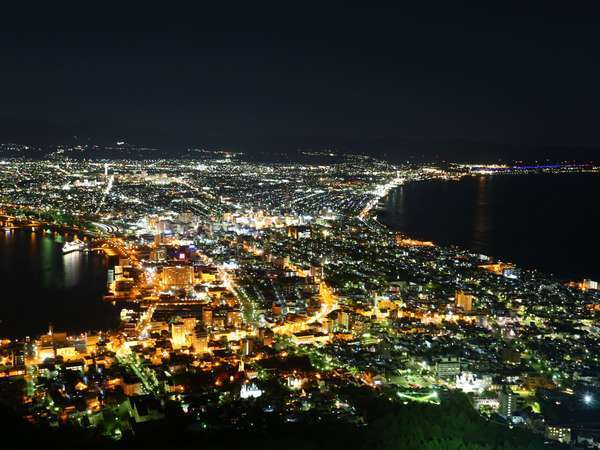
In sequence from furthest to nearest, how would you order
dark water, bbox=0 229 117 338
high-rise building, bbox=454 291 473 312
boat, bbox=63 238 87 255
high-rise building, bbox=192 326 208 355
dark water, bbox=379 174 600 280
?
dark water, bbox=379 174 600 280
boat, bbox=63 238 87 255
high-rise building, bbox=454 291 473 312
dark water, bbox=0 229 117 338
high-rise building, bbox=192 326 208 355

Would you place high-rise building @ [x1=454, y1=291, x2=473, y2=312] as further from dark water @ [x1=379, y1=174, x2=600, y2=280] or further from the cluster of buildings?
dark water @ [x1=379, y1=174, x2=600, y2=280]

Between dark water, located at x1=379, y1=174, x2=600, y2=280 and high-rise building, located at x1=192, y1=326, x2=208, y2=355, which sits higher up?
dark water, located at x1=379, y1=174, x2=600, y2=280

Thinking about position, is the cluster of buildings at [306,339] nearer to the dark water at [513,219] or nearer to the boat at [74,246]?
the boat at [74,246]

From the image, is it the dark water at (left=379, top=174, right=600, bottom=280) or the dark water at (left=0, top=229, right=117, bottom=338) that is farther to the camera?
the dark water at (left=379, top=174, right=600, bottom=280)

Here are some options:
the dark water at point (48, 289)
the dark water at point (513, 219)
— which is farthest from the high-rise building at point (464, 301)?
the dark water at point (48, 289)

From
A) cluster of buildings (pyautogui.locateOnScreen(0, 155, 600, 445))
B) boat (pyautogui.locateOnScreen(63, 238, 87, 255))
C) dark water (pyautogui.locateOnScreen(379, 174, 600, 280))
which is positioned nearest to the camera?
cluster of buildings (pyautogui.locateOnScreen(0, 155, 600, 445))

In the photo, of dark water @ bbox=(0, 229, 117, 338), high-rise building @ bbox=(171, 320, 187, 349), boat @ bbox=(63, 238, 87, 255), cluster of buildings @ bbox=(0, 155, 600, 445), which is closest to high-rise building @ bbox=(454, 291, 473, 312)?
cluster of buildings @ bbox=(0, 155, 600, 445)

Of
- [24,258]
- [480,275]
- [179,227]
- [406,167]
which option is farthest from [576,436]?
[406,167]
